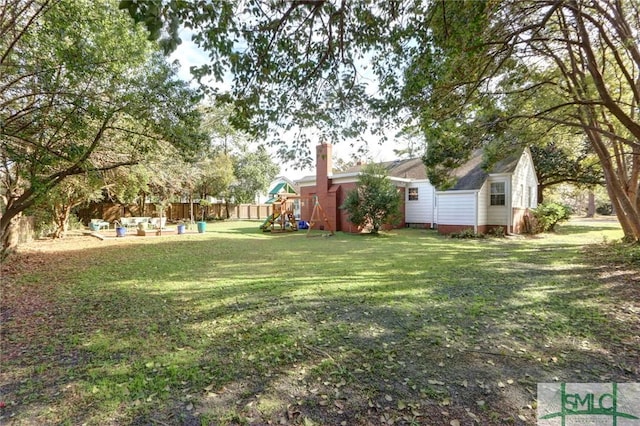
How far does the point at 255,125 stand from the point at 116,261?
22.6ft

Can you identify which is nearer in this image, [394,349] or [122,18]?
[394,349]

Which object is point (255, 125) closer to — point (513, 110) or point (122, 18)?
point (122, 18)

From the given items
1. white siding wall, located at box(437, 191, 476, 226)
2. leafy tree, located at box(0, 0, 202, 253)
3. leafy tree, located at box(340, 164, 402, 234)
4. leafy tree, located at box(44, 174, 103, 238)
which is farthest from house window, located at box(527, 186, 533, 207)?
leafy tree, located at box(44, 174, 103, 238)

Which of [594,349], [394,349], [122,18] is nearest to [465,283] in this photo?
[594,349]

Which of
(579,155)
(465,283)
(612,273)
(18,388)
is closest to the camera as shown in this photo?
(18,388)

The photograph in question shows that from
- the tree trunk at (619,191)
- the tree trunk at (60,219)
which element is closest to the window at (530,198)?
the tree trunk at (619,191)

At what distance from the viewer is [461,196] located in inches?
607

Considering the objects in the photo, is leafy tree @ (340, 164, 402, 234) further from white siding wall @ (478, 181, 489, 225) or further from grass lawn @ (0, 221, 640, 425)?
grass lawn @ (0, 221, 640, 425)

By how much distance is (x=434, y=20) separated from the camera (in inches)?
178

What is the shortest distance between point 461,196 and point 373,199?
15.1 ft

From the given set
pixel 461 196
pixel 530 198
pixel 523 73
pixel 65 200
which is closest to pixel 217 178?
pixel 65 200

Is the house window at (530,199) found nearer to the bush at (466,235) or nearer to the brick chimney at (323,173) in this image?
the bush at (466,235)

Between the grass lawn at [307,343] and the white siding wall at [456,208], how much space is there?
790cm

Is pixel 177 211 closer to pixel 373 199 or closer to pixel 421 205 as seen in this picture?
pixel 373 199
